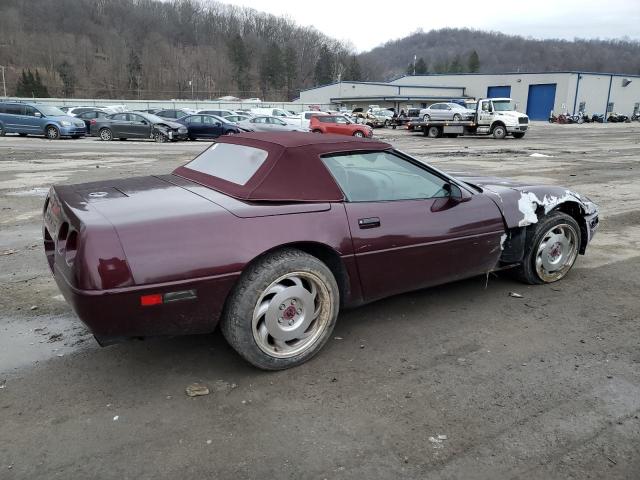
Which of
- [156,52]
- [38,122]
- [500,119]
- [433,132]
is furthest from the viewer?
[156,52]

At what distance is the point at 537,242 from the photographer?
4594 millimetres

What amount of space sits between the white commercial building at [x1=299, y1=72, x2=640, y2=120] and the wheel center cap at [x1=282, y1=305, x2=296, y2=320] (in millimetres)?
64809

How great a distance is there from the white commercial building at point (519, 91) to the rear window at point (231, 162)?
210 ft

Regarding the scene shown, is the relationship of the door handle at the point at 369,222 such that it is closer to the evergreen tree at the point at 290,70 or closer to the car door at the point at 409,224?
the car door at the point at 409,224

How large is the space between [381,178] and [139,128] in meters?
22.9

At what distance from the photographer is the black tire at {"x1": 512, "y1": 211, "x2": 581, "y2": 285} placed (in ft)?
15.0

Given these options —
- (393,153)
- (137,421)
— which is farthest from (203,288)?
(393,153)

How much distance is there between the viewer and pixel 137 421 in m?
2.82

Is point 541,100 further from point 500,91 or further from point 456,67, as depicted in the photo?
point 456,67

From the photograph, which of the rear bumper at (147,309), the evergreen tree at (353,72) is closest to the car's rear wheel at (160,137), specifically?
the rear bumper at (147,309)

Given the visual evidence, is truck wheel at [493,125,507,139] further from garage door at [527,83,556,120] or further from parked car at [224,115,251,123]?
garage door at [527,83,556,120]

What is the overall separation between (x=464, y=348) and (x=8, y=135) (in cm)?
2986

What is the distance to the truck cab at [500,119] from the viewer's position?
29.2 meters

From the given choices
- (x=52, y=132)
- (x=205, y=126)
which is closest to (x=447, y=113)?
(x=205, y=126)
